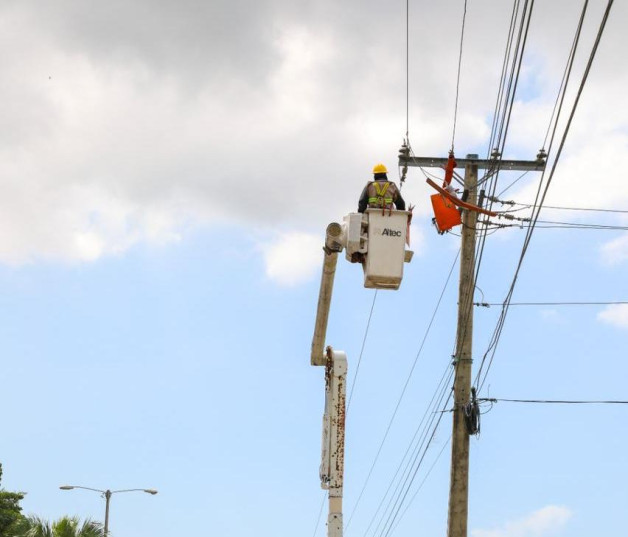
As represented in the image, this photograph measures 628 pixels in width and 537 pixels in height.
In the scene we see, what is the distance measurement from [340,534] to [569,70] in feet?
15.2

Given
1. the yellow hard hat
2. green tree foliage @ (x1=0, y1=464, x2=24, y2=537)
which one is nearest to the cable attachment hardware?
the yellow hard hat

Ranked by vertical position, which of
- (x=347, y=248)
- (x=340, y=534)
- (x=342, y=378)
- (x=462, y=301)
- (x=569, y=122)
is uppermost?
(x=462, y=301)

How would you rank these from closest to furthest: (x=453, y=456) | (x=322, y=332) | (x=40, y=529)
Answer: (x=322, y=332) → (x=453, y=456) → (x=40, y=529)

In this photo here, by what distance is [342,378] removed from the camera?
988cm

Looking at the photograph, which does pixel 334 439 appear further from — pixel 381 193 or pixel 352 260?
pixel 381 193

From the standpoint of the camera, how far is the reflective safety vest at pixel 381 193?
1037cm

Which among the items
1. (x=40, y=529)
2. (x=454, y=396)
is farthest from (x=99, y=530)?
(x=454, y=396)

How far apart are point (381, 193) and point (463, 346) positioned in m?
10.5

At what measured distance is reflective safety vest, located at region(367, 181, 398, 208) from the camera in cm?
1037

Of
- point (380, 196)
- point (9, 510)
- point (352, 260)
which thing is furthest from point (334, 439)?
point (9, 510)

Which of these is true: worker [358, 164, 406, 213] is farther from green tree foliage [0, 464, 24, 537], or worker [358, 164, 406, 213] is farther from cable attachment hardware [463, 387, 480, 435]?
green tree foliage [0, 464, 24, 537]

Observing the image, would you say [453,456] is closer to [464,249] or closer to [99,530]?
[464,249]

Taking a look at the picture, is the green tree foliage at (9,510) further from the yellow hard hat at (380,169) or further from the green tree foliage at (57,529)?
the yellow hard hat at (380,169)

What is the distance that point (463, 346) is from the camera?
67.6ft
